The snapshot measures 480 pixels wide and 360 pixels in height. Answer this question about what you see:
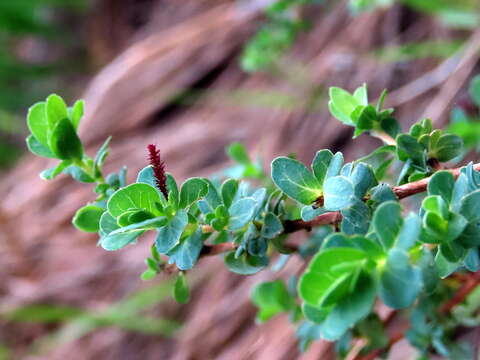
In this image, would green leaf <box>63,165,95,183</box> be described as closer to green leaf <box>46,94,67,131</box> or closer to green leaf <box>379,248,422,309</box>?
green leaf <box>46,94,67,131</box>

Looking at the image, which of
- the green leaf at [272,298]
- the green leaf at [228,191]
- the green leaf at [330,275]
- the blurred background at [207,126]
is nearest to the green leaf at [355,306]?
the green leaf at [330,275]

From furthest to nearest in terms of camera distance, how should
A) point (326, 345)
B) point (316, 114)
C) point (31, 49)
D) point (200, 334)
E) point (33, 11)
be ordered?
point (31, 49), point (33, 11), point (316, 114), point (200, 334), point (326, 345)


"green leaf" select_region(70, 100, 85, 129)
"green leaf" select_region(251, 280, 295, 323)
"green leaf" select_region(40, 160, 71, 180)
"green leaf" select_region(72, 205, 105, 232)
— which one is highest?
"green leaf" select_region(70, 100, 85, 129)

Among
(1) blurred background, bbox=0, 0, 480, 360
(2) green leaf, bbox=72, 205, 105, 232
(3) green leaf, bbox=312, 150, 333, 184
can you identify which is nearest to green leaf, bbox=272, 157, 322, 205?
(3) green leaf, bbox=312, 150, 333, 184

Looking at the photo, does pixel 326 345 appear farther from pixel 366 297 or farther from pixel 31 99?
pixel 31 99

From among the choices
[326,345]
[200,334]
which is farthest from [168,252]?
[200,334]
